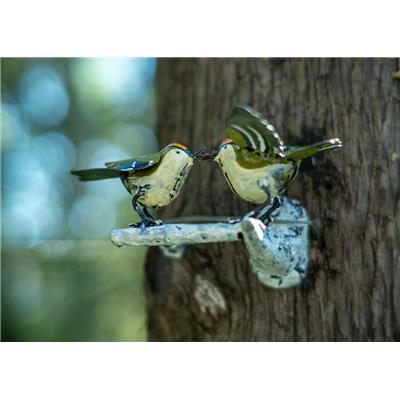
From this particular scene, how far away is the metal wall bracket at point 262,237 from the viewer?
99cm

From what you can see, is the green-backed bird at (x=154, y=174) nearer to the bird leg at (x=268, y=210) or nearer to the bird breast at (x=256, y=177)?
the bird breast at (x=256, y=177)

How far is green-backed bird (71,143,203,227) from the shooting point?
1.15 metres

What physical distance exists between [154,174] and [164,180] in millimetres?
31

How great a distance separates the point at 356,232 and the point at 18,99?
13.6 ft

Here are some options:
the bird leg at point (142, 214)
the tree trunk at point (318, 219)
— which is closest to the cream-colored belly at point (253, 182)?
the bird leg at point (142, 214)

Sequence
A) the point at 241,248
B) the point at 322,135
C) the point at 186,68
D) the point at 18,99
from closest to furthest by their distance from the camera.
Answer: the point at 322,135, the point at 241,248, the point at 186,68, the point at 18,99

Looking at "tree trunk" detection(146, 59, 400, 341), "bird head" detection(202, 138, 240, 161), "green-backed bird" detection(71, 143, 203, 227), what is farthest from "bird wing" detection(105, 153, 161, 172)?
"tree trunk" detection(146, 59, 400, 341)

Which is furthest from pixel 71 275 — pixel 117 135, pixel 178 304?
pixel 178 304

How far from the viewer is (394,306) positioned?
4.56 ft

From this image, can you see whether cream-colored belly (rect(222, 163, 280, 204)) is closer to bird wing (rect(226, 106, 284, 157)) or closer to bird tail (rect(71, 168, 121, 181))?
bird wing (rect(226, 106, 284, 157))

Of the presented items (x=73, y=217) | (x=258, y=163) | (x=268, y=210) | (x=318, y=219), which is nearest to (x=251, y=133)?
(x=258, y=163)

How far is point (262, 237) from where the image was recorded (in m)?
1.03

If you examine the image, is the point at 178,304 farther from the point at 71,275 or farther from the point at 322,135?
the point at 71,275

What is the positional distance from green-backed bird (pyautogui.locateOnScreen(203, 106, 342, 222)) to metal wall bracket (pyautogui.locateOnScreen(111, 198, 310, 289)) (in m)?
0.10
